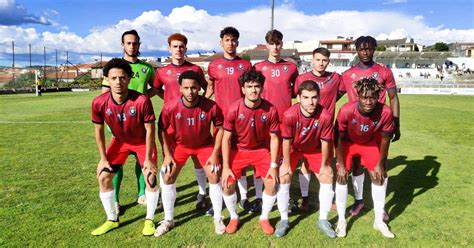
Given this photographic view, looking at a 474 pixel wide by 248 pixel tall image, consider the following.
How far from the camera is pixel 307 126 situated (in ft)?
13.6

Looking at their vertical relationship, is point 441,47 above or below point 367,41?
above

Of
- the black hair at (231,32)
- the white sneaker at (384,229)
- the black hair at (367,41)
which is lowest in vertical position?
the white sneaker at (384,229)

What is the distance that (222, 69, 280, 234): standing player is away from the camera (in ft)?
13.5

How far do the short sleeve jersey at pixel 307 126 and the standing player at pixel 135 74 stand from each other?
2224 millimetres

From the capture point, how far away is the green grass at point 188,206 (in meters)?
3.94

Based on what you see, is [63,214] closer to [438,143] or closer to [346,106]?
[346,106]

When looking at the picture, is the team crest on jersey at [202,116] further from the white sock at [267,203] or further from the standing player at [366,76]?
the standing player at [366,76]

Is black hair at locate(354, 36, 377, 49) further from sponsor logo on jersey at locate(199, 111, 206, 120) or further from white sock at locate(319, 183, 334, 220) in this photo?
sponsor logo on jersey at locate(199, 111, 206, 120)

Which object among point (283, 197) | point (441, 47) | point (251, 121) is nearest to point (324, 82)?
point (251, 121)

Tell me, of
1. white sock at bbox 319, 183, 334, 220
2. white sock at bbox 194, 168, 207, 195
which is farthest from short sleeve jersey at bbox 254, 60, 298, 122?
white sock at bbox 194, 168, 207, 195

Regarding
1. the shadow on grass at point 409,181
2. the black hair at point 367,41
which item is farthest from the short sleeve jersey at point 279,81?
the shadow on grass at point 409,181

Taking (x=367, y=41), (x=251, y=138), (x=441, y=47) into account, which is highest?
(x=441, y=47)

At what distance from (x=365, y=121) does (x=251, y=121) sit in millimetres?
1426

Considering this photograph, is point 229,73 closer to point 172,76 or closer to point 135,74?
point 172,76
